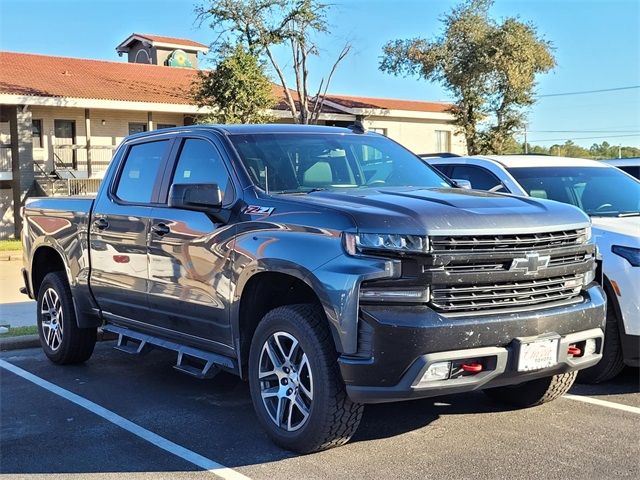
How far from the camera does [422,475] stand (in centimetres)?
402

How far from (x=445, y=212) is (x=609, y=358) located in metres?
2.42

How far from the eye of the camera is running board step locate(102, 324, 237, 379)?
505cm

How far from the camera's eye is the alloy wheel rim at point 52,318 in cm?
695

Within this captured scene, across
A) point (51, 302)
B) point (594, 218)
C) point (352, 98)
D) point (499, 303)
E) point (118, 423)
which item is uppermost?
point (352, 98)

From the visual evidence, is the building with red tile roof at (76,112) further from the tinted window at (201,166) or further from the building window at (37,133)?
the tinted window at (201,166)

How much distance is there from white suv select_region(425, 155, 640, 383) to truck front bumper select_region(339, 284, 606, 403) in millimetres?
1669

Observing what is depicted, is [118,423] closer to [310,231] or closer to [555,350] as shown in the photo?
[310,231]

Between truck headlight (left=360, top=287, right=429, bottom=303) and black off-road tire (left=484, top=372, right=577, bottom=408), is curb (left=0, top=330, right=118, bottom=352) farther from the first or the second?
truck headlight (left=360, top=287, right=429, bottom=303)

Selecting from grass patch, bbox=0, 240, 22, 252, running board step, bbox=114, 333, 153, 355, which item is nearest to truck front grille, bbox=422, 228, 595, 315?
running board step, bbox=114, 333, 153, 355

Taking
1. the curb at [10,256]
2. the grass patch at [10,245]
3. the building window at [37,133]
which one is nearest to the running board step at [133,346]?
the curb at [10,256]

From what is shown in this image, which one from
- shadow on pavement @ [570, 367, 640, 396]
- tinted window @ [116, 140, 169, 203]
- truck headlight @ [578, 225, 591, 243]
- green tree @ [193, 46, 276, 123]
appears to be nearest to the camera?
truck headlight @ [578, 225, 591, 243]

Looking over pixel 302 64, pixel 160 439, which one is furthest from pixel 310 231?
pixel 302 64

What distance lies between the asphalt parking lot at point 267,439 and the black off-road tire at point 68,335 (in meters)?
0.55

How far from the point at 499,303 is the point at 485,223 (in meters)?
0.45
